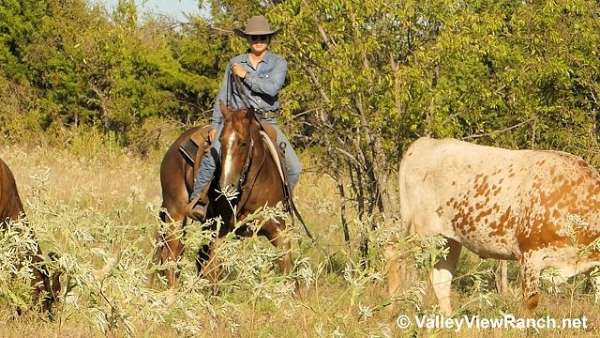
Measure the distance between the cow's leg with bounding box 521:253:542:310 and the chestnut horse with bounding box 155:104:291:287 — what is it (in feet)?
6.95

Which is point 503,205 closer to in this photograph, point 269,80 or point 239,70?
point 269,80

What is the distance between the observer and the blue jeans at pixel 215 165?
10094mm

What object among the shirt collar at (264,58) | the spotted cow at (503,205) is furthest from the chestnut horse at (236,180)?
the spotted cow at (503,205)

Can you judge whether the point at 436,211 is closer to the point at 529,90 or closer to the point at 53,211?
the point at 529,90

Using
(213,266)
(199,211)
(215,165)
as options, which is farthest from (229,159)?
(213,266)

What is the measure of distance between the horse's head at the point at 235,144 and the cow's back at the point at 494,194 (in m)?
1.56

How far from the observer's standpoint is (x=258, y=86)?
10.4 metres

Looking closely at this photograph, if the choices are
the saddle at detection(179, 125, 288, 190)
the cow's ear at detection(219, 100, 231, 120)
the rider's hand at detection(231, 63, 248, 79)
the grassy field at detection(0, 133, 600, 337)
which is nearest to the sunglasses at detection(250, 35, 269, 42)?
the rider's hand at detection(231, 63, 248, 79)

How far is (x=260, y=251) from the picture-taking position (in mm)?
5594

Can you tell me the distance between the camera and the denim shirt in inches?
408

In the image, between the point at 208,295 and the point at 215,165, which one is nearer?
the point at 208,295

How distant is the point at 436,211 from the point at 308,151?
3.68 meters

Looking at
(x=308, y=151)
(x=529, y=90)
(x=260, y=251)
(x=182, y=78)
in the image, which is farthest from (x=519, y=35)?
(x=182, y=78)

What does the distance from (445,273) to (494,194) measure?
3.65ft
